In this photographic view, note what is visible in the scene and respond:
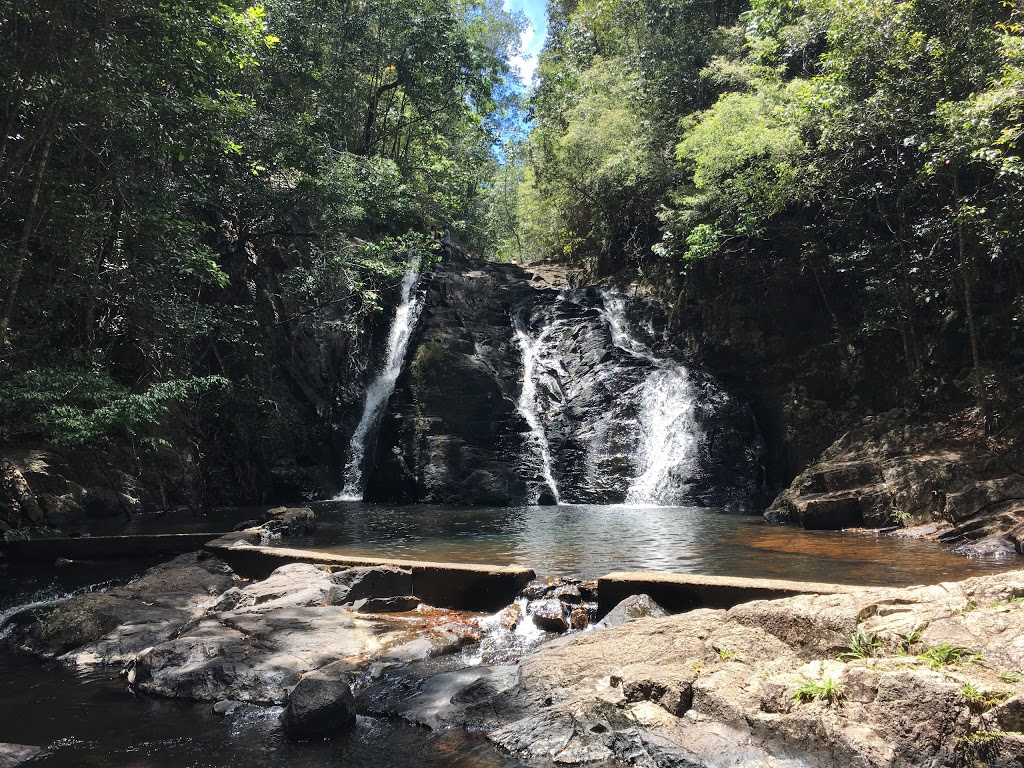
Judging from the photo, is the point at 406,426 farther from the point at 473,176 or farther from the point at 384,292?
the point at 473,176

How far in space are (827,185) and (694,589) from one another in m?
12.2

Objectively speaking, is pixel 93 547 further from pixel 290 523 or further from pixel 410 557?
pixel 410 557

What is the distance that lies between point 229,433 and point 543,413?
27.5ft

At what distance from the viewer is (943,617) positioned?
3.26 metres

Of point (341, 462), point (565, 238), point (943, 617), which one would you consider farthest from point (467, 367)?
point (943, 617)

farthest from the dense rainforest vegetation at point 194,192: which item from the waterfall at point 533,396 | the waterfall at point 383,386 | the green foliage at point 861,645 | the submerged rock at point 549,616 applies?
the green foliage at point 861,645

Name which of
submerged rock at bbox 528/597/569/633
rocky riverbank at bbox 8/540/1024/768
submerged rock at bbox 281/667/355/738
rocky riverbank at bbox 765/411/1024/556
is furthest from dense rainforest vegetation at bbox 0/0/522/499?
rocky riverbank at bbox 765/411/1024/556

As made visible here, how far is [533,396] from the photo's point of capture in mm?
18312

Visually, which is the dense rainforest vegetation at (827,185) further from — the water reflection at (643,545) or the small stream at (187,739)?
the small stream at (187,739)

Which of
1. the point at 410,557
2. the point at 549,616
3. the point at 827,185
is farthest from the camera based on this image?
the point at 827,185

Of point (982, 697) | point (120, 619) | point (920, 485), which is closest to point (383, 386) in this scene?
point (120, 619)

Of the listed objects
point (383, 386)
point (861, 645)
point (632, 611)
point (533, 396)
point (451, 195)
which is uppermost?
point (451, 195)

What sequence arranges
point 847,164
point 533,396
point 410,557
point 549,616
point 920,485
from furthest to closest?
point 533,396
point 847,164
point 920,485
point 410,557
point 549,616

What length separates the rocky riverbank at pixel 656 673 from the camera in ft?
8.88
